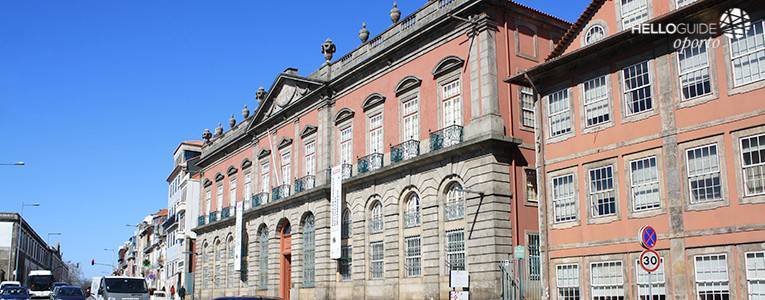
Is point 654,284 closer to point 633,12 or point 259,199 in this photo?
point 633,12

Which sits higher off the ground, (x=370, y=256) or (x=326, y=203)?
(x=326, y=203)

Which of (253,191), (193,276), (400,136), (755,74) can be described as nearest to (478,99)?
(400,136)

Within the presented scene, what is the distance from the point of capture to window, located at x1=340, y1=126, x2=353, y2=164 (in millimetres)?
35875

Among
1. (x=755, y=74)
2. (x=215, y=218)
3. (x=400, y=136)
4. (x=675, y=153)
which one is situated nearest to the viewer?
(x=755, y=74)

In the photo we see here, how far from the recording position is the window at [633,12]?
2114 cm

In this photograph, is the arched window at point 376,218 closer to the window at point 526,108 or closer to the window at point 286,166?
the window at point 526,108

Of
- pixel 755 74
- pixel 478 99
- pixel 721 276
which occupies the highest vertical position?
pixel 478 99

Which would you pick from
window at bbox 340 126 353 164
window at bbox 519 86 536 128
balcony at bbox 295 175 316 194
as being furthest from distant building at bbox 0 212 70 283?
window at bbox 519 86 536 128

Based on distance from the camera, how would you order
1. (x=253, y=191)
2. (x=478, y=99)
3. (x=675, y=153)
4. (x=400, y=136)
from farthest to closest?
(x=253, y=191)
(x=400, y=136)
(x=478, y=99)
(x=675, y=153)

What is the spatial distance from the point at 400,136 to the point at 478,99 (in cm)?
522

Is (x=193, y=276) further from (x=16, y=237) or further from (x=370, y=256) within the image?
(x=16, y=237)

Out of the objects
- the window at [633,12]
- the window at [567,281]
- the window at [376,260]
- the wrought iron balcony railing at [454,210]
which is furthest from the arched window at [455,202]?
the window at [633,12]

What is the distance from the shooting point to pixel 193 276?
5897 centimetres

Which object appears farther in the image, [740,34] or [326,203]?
[326,203]
